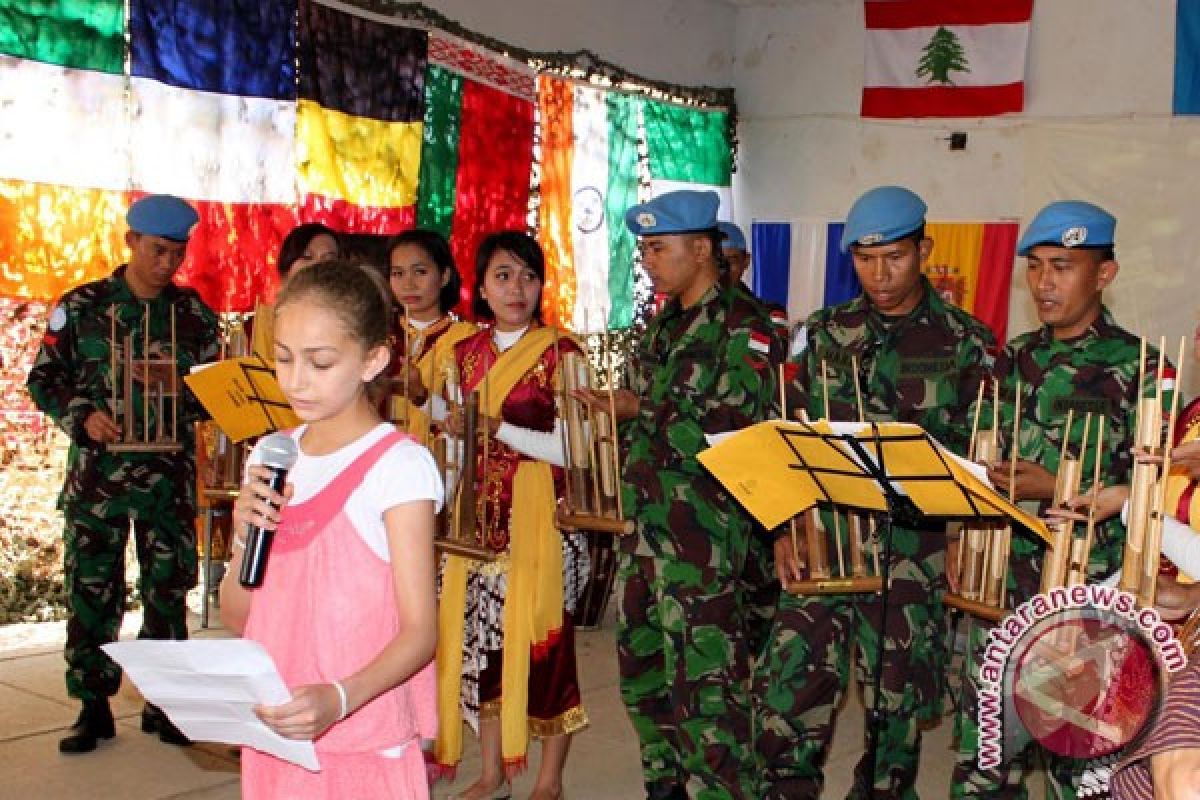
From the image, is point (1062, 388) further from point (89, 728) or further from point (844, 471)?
point (89, 728)

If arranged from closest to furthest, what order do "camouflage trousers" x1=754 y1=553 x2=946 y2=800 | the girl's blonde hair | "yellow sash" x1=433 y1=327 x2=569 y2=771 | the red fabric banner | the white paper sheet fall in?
the white paper sheet, the girl's blonde hair, "camouflage trousers" x1=754 y1=553 x2=946 y2=800, "yellow sash" x1=433 y1=327 x2=569 y2=771, the red fabric banner

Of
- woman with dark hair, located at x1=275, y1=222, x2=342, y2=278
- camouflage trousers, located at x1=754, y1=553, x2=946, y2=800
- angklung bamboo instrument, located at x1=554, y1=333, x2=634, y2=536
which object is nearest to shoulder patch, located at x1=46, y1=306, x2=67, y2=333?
woman with dark hair, located at x1=275, y1=222, x2=342, y2=278

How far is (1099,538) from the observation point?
353 cm

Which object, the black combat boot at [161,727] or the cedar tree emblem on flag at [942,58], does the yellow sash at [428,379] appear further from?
the cedar tree emblem on flag at [942,58]

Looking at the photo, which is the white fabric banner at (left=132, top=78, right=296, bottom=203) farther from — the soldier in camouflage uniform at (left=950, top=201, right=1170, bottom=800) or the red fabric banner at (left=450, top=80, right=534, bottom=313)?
the soldier in camouflage uniform at (left=950, top=201, right=1170, bottom=800)

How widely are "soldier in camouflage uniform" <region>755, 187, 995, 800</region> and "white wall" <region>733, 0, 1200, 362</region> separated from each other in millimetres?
5074

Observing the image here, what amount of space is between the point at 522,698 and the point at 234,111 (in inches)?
150

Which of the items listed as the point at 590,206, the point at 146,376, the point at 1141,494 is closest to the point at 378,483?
the point at 1141,494

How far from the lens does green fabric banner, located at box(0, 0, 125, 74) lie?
19.5ft

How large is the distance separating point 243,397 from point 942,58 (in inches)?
269

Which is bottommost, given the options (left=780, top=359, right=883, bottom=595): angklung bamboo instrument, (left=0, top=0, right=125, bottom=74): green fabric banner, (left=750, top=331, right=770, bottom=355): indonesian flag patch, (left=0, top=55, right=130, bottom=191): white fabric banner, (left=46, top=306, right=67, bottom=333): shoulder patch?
(left=780, top=359, right=883, bottom=595): angklung bamboo instrument

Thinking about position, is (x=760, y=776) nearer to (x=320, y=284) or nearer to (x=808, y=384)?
(x=808, y=384)

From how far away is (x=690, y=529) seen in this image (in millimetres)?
4020

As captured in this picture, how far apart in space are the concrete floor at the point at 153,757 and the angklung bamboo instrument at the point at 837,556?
4.24 feet
